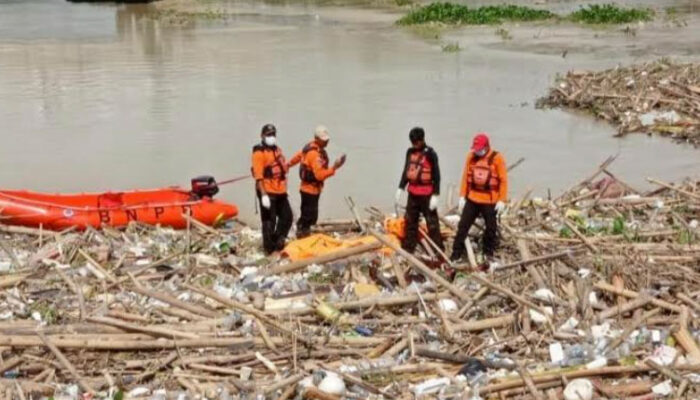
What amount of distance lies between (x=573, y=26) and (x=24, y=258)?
32.2 metres

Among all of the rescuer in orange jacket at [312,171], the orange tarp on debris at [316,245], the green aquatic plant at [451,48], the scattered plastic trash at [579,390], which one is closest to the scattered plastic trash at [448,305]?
the scattered plastic trash at [579,390]

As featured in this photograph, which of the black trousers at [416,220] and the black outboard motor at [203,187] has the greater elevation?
the black trousers at [416,220]

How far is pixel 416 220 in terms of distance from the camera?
33.1ft

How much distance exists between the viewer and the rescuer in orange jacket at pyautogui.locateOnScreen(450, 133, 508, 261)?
31.5 ft

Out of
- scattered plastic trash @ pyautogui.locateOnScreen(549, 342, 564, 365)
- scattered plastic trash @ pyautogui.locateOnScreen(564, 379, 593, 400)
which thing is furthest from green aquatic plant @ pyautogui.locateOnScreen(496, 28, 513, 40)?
scattered plastic trash @ pyautogui.locateOnScreen(564, 379, 593, 400)

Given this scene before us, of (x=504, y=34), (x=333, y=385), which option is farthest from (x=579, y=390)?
(x=504, y=34)

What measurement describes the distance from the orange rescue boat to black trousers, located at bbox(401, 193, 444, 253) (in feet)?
11.1

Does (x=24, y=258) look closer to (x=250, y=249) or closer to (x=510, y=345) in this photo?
(x=250, y=249)

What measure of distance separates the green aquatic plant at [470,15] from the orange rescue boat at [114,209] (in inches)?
1153

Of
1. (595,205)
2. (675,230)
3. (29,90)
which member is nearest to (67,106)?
(29,90)

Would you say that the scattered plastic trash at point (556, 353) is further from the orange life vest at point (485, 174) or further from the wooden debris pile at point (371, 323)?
the orange life vest at point (485, 174)

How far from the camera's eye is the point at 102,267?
378 inches

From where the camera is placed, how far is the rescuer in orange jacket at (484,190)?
961cm

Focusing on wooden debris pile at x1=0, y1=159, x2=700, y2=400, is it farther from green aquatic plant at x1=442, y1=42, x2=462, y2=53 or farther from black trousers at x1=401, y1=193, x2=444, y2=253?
green aquatic plant at x1=442, y1=42, x2=462, y2=53
